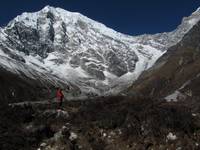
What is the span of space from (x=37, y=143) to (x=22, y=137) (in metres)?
1.10

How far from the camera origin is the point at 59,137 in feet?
101

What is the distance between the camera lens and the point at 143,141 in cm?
2947

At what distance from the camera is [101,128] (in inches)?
1261

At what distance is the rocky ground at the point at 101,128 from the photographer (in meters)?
29.4

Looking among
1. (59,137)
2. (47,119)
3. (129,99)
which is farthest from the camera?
(129,99)

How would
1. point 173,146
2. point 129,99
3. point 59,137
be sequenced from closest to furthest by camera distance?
point 173,146 → point 59,137 → point 129,99

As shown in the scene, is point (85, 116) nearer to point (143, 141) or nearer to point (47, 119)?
point (47, 119)

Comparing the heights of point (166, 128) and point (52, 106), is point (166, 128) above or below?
below

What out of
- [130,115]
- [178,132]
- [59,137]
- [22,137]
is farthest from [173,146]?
[22,137]

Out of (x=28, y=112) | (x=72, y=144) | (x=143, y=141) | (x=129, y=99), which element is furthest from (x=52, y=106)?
(x=143, y=141)

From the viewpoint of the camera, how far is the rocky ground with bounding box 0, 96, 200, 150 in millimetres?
29406

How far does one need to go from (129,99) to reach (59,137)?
9.29 metres

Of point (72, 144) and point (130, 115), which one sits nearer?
point (72, 144)

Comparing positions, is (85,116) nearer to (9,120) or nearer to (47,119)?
(47,119)
